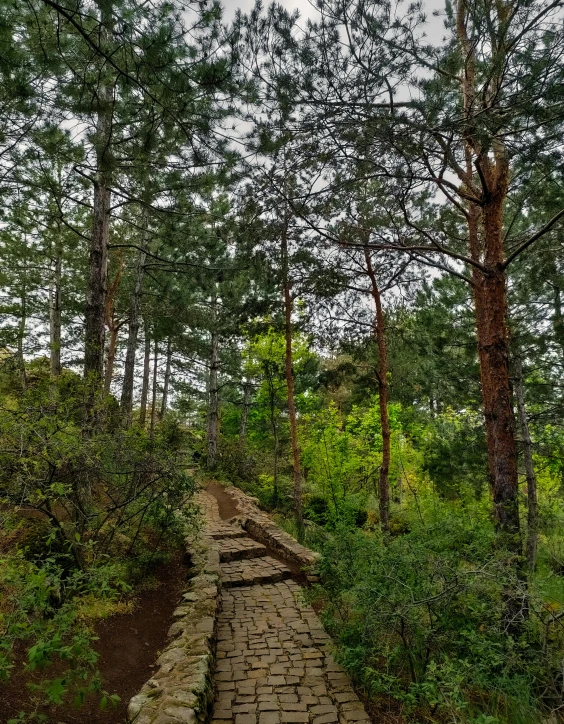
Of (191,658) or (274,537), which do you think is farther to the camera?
(274,537)

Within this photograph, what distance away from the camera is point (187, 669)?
373cm

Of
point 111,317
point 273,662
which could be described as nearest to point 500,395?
point 273,662

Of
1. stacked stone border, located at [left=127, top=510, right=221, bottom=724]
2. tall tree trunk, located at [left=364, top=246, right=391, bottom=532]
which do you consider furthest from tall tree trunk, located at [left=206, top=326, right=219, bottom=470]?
stacked stone border, located at [left=127, top=510, right=221, bottom=724]

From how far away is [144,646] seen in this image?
4.50 metres

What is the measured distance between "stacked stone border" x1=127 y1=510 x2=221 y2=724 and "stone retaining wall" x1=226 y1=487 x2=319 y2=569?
66.8 inches

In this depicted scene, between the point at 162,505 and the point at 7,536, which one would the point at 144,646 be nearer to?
the point at 162,505

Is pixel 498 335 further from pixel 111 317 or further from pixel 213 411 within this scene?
pixel 111 317

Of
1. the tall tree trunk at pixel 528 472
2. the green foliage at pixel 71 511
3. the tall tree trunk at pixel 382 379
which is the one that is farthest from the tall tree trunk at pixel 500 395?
the tall tree trunk at pixel 382 379

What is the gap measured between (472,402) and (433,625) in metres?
7.79

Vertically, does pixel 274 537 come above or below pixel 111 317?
below

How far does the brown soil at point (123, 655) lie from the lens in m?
3.17

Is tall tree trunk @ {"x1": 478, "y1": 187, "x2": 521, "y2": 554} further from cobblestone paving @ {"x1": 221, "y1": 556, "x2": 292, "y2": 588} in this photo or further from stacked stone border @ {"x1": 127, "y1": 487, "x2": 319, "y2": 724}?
cobblestone paving @ {"x1": 221, "y1": 556, "x2": 292, "y2": 588}

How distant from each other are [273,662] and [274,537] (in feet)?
13.6

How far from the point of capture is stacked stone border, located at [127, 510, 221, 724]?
3.11 meters
